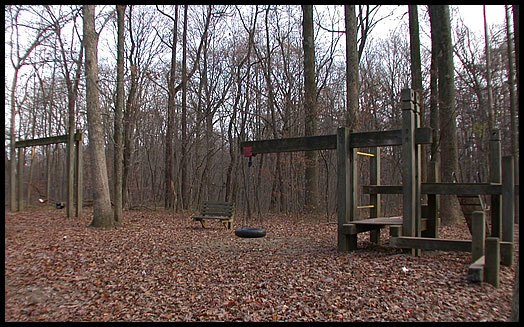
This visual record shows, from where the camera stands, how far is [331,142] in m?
7.79

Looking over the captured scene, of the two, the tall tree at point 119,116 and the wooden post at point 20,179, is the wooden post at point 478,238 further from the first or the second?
the wooden post at point 20,179

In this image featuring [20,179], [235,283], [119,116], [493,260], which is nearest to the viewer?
[493,260]

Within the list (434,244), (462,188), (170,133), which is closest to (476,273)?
(434,244)

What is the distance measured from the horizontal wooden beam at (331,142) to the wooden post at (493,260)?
7.59ft

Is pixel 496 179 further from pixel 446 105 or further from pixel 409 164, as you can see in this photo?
pixel 446 105

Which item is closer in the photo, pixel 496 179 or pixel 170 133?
pixel 496 179

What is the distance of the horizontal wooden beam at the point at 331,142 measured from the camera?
6.76m

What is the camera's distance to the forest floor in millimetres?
4414

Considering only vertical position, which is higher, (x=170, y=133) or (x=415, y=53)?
(x=415, y=53)

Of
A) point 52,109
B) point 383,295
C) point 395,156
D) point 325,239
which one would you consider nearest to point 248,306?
point 383,295

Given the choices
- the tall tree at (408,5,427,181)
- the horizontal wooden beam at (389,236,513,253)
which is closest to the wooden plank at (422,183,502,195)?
the horizontal wooden beam at (389,236,513,253)

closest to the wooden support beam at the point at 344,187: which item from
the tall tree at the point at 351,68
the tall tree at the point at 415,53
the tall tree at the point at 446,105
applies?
the tall tree at the point at 446,105

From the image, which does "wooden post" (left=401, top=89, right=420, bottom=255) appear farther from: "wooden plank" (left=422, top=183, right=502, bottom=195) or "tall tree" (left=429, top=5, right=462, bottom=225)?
"tall tree" (left=429, top=5, right=462, bottom=225)

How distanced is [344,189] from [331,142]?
982 mm
